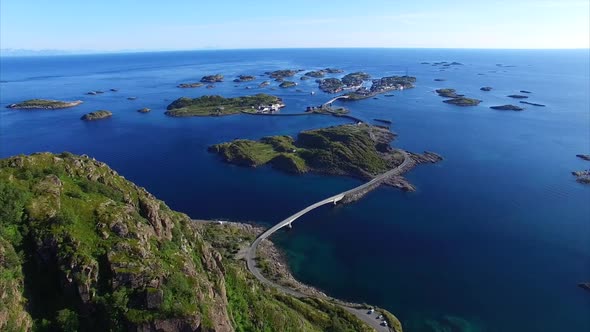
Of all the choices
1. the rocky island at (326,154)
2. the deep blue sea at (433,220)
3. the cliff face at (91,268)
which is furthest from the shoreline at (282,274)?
the rocky island at (326,154)

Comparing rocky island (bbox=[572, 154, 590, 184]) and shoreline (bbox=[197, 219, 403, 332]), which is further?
rocky island (bbox=[572, 154, 590, 184])

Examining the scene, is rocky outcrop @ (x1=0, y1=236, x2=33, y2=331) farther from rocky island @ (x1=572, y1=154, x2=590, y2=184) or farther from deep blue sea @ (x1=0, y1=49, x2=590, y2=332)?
rocky island @ (x1=572, y1=154, x2=590, y2=184)

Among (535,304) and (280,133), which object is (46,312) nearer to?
(535,304)

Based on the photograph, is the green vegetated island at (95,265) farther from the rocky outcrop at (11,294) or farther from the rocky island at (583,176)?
the rocky island at (583,176)

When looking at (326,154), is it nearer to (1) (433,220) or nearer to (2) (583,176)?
(1) (433,220)

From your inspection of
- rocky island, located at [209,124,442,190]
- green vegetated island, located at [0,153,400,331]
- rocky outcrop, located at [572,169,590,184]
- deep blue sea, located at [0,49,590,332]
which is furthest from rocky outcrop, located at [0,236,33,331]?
rocky outcrop, located at [572,169,590,184]

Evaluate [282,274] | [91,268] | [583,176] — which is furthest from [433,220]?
[91,268]
